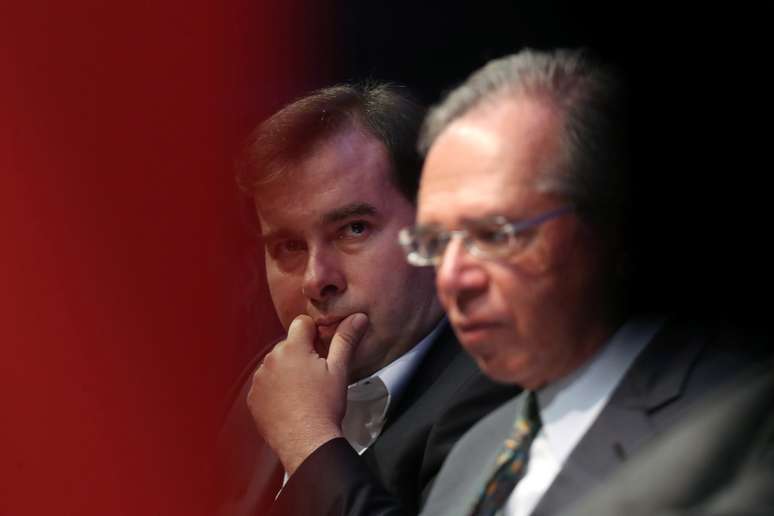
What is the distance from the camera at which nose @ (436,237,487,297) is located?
133cm

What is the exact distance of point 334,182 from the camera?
71.9 inches

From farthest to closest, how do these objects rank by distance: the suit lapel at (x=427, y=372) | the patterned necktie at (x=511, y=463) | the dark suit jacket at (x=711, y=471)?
the suit lapel at (x=427, y=372)
the patterned necktie at (x=511, y=463)
the dark suit jacket at (x=711, y=471)

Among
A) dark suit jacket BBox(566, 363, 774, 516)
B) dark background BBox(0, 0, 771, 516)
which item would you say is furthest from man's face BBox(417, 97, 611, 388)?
dark background BBox(0, 0, 771, 516)

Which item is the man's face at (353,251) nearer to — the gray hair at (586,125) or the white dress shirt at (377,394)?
the white dress shirt at (377,394)

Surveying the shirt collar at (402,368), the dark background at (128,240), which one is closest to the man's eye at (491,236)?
the shirt collar at (402,368)

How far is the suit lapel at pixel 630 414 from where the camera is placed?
1.28 meters

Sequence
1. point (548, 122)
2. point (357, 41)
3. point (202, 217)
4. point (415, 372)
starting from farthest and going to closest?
point (202, 217) < point (357, 41) < point (415, 372) < point (548, 122)

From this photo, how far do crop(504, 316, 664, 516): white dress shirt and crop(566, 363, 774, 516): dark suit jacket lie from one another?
7.9 inches

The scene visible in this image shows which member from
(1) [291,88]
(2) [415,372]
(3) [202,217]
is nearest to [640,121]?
(2) [415,372]

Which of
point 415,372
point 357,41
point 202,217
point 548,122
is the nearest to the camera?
point 548,122

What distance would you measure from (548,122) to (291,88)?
2.63ft

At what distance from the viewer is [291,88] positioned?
202 cm

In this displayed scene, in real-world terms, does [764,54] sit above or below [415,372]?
above

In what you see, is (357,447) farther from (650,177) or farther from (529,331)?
(650,177)
